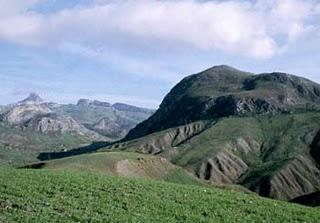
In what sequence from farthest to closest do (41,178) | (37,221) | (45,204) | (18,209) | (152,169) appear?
(152,169) < (41,178) < (45,204) < (18,209) < (37,221)

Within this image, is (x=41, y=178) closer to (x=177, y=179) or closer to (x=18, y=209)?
(x=18, y=209)

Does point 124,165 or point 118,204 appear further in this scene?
point 124,165

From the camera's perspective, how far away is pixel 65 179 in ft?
152

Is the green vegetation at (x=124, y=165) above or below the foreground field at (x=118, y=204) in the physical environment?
below

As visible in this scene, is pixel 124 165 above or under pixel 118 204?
under

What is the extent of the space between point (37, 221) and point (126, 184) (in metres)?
19.6

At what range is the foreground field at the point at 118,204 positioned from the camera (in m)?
30.8

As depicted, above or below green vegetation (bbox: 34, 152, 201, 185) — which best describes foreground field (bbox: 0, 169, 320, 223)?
above

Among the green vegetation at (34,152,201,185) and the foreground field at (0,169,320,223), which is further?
the green vegetation at (34,152,201,185)

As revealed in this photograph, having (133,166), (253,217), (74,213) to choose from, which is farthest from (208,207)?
(133,166)

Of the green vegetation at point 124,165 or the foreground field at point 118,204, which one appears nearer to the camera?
the foreground field at point 118,204

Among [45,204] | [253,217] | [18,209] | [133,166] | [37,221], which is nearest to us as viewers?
[37,221]

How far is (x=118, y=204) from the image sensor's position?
35562 mm

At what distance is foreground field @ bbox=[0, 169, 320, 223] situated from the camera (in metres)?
30.8
